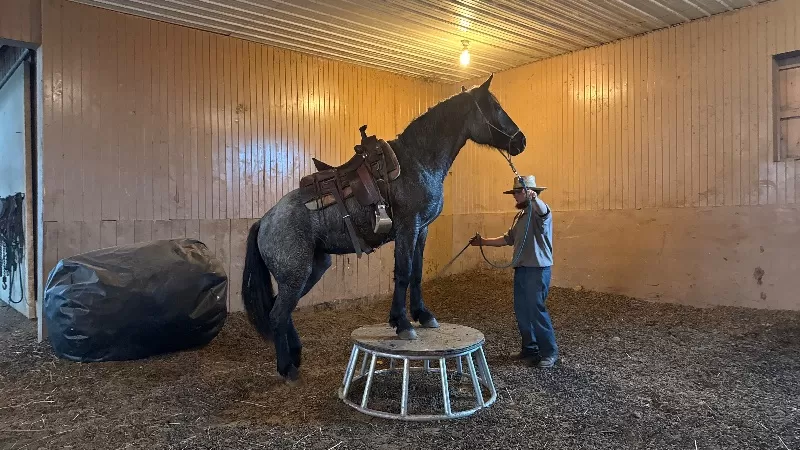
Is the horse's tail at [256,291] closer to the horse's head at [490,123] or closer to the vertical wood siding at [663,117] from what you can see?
the horse's head at [490,123]

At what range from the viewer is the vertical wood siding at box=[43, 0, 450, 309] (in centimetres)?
500

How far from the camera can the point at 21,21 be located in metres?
4.79

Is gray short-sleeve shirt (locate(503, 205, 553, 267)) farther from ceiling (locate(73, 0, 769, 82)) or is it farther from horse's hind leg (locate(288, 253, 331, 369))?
ceiling (locate(73, 0, 769, 82))

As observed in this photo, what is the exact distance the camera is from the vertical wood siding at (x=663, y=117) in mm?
5332

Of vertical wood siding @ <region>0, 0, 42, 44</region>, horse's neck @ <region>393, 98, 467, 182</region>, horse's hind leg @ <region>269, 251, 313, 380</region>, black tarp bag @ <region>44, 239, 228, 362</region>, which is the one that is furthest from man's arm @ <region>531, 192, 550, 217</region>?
vertical wood siding @ <region>0, 0, 42, 44</region>

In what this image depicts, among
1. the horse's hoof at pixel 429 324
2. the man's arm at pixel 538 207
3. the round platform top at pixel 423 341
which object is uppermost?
the man's arm at pixel 538 207

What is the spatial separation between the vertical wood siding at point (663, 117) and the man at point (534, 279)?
2811 millimetres

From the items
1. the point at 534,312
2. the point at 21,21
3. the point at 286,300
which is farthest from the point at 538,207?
the point at 21,21

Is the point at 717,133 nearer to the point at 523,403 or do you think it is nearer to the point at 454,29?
Result: the point at 454,29

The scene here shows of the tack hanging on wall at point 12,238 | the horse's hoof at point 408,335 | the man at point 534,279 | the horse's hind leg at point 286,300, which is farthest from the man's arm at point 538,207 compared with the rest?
the tack hanging on wall at point 12,238

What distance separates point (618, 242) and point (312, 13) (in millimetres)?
4752

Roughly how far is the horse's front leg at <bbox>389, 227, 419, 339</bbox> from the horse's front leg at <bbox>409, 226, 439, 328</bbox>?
20 centimetres

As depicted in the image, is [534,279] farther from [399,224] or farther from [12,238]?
[12,238]

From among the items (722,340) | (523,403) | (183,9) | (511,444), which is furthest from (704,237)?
(183,9)
